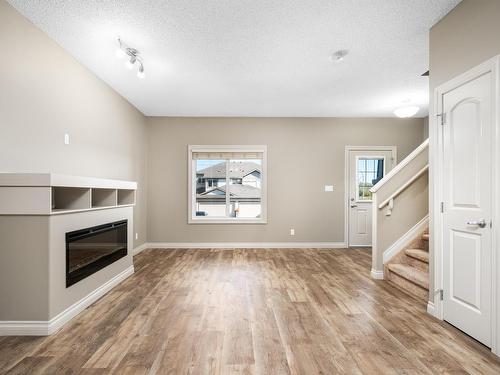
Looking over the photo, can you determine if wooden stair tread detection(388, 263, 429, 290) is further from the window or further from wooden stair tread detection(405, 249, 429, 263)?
the window

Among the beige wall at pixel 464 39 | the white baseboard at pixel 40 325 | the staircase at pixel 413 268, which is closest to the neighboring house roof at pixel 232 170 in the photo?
the staircase at pixel 413 268

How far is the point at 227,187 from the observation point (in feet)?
18.9

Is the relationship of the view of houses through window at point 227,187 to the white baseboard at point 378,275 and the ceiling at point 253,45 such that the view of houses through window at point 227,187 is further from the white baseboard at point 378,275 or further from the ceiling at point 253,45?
the white baseboard at point 378,275

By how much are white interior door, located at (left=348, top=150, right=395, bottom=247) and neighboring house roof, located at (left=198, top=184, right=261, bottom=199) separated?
2046 mm

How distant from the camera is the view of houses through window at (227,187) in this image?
5746 mm

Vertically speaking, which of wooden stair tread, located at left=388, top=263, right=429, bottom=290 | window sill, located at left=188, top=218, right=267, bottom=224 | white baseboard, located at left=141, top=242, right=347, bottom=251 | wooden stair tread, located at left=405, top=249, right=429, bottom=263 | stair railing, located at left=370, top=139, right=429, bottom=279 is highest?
stair railing, located at left=370, top=139, right=429, bottom=279

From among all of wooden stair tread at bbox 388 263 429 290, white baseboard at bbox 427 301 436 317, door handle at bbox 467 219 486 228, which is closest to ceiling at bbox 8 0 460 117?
door handle at bbox 467 219 486 228

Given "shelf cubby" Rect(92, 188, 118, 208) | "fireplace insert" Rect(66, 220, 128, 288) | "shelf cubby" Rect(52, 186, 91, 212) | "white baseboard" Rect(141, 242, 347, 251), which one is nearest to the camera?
"fireplace insert" Rect(66, 220, 128, 288)

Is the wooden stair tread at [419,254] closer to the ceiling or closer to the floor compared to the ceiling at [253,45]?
closer to the floor

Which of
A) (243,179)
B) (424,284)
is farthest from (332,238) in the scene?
(424,284)

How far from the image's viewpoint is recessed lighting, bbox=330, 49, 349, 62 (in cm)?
303

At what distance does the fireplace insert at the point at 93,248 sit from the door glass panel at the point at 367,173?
463cm

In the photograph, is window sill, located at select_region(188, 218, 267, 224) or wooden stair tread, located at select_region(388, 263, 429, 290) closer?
wooden stair tread, located at select_region(388, 263, 429, 290)

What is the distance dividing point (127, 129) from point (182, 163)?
1.28 meters
